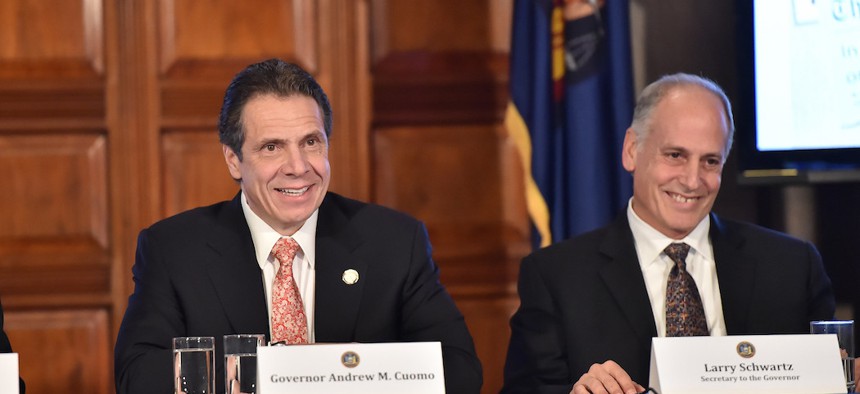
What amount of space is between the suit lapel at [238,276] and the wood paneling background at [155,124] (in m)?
1.41

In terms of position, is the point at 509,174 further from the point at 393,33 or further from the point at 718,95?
the point at 718,95

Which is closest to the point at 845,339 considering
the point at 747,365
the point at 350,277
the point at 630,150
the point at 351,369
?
the point at 747,365

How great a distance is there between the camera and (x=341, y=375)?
215 centimetres

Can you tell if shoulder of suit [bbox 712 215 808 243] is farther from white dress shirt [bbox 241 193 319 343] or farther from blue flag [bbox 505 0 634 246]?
white dress shirt [bbox 241 193 319 343]

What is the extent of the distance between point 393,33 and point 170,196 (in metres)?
1.04

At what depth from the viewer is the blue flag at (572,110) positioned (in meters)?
3.79

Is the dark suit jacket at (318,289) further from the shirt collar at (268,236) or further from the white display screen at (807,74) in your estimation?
the white display screen at (807,74)

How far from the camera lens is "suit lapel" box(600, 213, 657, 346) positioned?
9.15ft

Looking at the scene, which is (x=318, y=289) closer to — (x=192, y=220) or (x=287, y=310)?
(x=287, y=310)

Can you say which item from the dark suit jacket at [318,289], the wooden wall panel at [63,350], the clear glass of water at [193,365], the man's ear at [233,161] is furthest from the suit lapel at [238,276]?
the wooden wall panel at [63,350]

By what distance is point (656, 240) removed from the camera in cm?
288

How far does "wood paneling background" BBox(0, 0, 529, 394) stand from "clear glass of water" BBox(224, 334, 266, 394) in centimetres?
207

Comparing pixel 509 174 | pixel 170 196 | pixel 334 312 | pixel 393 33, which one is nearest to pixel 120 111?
pixel 170 196

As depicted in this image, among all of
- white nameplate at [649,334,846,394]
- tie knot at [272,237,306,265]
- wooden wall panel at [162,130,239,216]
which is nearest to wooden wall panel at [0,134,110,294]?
wooden wall panel at [162,130,239,216]
